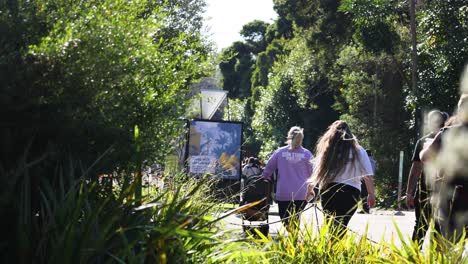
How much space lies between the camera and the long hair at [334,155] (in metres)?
7.45

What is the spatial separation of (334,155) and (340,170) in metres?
0.15

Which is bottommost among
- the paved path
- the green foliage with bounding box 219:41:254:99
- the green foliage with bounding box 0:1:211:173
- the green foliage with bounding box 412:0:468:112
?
the paved path

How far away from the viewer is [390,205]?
23.7 meters

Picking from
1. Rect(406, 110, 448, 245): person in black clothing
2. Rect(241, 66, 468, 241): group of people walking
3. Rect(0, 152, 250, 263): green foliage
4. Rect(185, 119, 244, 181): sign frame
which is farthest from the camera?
Rect(185, 119, 244, 181): sign frame

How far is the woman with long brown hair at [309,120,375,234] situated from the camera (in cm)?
745

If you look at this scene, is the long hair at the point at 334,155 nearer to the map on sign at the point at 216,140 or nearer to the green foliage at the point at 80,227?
the green foliage at the point at 80,227

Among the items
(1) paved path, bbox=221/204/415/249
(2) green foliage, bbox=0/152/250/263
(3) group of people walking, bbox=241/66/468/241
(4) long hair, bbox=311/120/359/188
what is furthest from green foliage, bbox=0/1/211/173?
(4) long hair, bbox=311/120/359/188

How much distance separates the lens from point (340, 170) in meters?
7.46

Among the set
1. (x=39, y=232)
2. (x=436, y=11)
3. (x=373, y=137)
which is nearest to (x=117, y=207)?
(x=39, y=232)

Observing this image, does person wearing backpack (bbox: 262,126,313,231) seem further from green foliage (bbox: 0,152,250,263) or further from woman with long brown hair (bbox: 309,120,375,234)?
green foliage (bbox: 0,152,250,263)

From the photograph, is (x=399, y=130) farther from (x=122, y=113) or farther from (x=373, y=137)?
(x=122, y=113)

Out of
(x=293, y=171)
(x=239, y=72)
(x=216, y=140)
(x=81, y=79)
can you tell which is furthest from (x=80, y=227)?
(x=239, y=72)

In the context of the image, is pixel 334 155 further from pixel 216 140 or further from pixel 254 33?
pixel 254 33

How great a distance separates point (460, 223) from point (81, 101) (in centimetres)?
265
